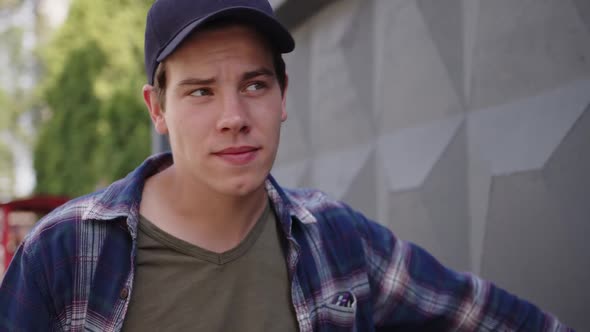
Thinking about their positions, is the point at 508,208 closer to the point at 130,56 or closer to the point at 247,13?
the point at 247,13

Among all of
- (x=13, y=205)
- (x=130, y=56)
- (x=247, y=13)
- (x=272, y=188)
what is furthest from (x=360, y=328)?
(x=130, y=56)

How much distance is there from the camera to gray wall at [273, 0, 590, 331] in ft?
8.52

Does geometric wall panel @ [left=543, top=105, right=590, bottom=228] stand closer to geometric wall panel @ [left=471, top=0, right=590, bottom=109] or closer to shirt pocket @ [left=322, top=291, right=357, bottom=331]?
geometric wall panel @ [left=471, top=0, right=590, bottom=109]

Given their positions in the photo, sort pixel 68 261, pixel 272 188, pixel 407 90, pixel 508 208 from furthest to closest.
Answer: pixel 407 90
pixel 508 208
pixel 272 188
pixel 68 261

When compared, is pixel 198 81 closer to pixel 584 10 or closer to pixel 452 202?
pixel 584 10

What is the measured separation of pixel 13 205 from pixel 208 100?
8341 mm

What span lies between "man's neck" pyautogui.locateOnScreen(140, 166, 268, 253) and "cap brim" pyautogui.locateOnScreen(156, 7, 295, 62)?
471 millimetres

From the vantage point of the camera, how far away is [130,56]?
15094mm

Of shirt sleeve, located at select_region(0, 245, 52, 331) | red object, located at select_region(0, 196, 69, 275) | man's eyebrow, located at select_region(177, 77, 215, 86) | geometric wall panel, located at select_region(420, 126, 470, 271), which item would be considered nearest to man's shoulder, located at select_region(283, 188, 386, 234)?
man's eyebrow, located at select_region(177, 77, 215, 86)

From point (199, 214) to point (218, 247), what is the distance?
133mm

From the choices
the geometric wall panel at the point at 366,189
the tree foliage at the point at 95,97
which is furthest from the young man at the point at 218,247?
the tree foliage at the point at 95,97

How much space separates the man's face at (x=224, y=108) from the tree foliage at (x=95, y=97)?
40.4 ft

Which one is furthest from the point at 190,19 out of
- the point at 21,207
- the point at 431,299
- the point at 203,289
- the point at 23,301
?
the point at 21,207

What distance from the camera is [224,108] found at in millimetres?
2006
